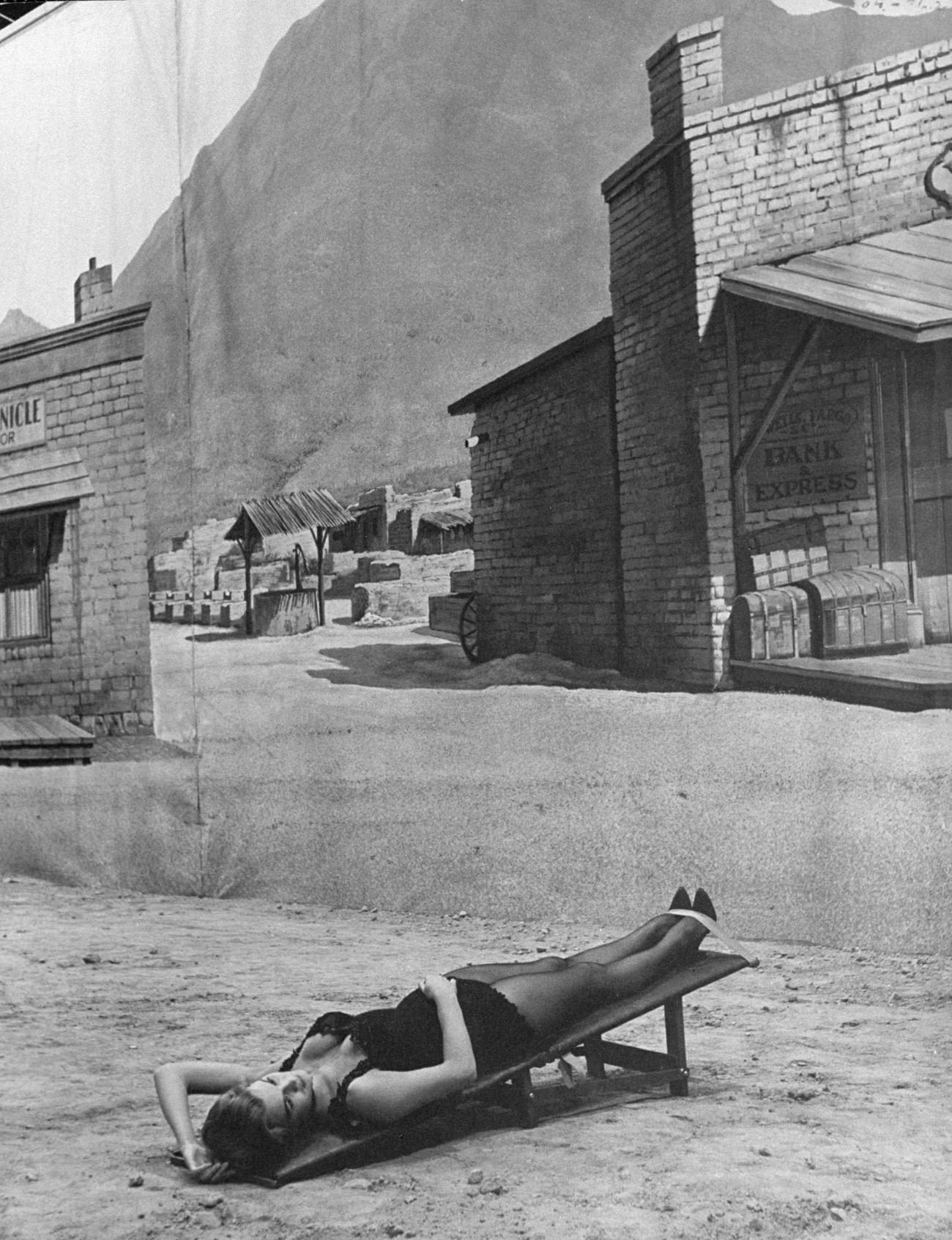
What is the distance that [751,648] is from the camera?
166 inches

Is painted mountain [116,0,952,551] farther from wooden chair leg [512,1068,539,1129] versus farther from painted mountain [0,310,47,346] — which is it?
wooden chair leg [512,1068,539,1129]

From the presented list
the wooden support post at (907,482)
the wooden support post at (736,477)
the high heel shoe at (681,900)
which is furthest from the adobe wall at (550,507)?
the wooden support post at (907,482)

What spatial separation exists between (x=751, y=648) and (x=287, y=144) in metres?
2.80

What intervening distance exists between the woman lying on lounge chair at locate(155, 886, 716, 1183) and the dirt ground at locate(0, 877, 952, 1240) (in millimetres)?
120

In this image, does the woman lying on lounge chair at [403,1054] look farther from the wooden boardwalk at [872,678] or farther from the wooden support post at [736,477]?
the wooden support post at [736,477]

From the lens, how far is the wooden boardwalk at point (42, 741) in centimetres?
666

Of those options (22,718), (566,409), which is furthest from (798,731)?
(22,718)

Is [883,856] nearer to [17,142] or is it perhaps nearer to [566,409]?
[566,409]

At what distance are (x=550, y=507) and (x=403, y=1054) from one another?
74.3 inches

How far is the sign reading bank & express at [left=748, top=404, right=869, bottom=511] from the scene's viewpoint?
3982 mm

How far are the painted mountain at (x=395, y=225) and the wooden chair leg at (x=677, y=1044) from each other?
81.2 inches

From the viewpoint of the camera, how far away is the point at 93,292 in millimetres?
6531

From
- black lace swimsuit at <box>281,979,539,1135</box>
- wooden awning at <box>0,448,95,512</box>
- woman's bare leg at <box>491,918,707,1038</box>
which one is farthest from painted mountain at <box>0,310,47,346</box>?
woman's bare leg at <box>491,918,707,1038</box>

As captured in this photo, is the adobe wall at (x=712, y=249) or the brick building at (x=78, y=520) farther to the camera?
the brick building at (x=78, y=520)
